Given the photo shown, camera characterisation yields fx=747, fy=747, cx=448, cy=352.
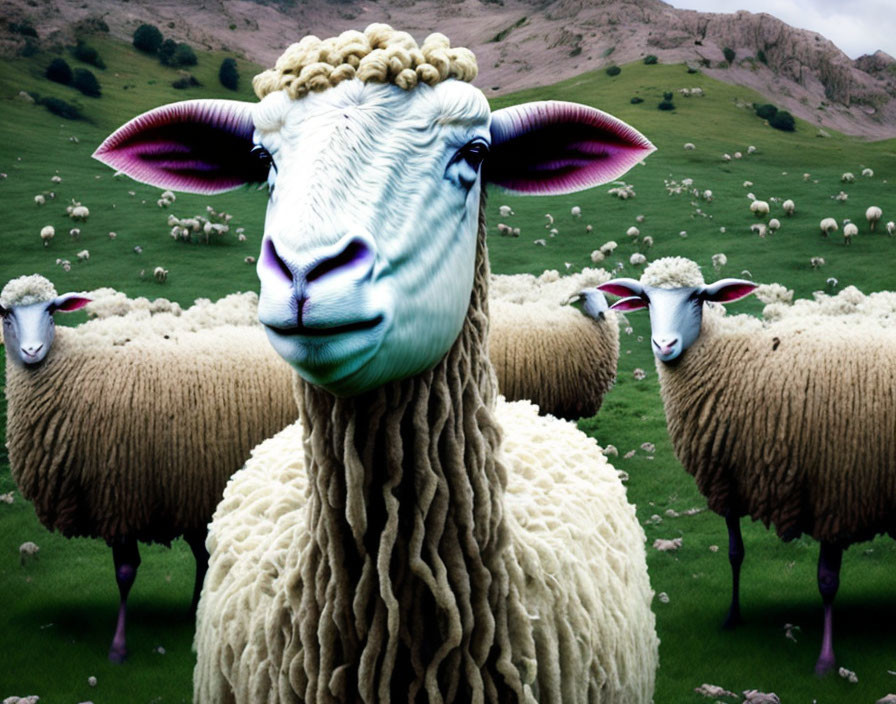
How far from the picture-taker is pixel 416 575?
1896 mm

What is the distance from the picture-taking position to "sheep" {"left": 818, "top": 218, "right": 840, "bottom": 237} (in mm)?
16875

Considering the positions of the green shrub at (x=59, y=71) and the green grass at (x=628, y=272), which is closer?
the green grass at (x=628, y=272)

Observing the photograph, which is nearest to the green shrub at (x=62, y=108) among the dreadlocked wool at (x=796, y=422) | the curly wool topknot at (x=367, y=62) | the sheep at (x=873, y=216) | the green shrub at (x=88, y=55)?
the green shrub at (x=88, y=55)

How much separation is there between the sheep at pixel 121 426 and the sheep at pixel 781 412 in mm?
3403

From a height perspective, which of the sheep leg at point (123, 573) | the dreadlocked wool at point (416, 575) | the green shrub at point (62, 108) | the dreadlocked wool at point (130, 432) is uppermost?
the green shrub at point (62, 108)

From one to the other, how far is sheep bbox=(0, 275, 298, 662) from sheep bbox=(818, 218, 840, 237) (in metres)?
14.8

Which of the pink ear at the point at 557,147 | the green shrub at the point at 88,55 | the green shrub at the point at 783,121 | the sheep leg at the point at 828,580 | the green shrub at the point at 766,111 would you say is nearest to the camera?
the pink ear at the point at 557,147

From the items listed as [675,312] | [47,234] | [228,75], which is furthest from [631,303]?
[228,75]

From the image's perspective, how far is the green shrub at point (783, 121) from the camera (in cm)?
2741

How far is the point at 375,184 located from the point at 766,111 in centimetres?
3098

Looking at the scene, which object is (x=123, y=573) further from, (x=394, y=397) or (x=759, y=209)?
(x=759, y=209)

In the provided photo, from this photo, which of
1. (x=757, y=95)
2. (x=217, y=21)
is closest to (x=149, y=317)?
(x=217, y=21)

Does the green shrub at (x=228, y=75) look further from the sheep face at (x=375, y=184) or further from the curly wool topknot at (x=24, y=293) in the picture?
the sheep face at (x=375, y=184)

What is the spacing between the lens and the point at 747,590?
6.69m
